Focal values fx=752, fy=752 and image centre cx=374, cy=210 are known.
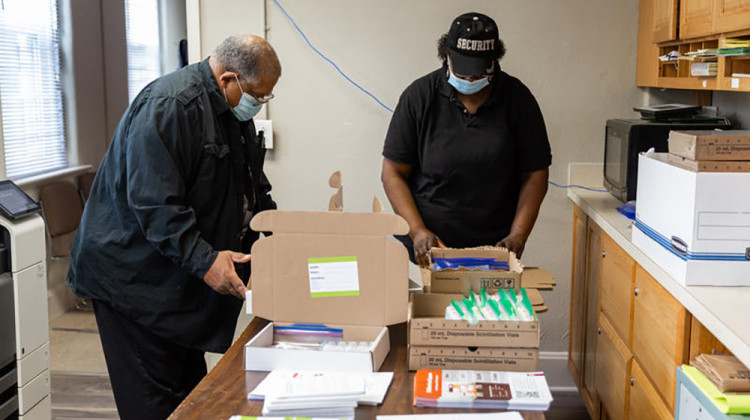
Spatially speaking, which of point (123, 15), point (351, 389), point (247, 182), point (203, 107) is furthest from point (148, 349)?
point (123, 15)

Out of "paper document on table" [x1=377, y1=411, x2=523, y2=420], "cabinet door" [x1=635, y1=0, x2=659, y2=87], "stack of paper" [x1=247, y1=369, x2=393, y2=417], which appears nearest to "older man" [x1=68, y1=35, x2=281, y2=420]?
"stack of paper" [x1=247, y1=369, x2=393, y2=417]

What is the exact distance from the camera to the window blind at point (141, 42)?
6.13m

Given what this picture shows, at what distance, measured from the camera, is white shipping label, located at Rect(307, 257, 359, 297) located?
1685 mm

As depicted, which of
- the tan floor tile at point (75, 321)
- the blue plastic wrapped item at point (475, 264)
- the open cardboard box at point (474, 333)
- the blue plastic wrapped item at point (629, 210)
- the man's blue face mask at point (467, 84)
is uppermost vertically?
the man's blue face mask at point (467, 84)

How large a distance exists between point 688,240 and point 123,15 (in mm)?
5011

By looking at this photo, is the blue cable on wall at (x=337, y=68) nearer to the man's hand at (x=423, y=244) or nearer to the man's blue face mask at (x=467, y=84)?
the man's blue face mask at (x=467, y=84)

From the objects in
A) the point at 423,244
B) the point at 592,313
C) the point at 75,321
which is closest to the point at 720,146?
the point at 423,244

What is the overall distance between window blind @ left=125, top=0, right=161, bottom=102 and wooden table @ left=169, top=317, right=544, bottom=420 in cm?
485

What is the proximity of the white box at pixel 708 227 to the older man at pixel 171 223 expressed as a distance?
1.15 meters

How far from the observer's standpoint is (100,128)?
552 cm

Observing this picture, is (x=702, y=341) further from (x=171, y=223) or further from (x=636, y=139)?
(x=171, y=223)

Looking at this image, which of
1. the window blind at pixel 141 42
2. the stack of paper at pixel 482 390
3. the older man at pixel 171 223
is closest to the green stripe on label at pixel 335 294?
the stack of paper at pixel 482 390

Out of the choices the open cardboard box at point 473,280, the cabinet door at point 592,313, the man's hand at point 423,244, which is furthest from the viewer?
the cabinet door at point 592,313

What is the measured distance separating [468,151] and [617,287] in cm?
70
